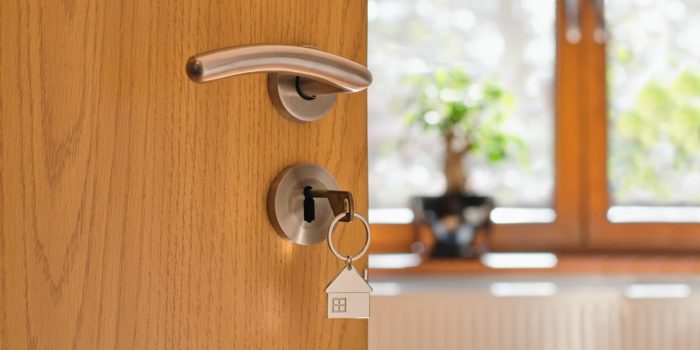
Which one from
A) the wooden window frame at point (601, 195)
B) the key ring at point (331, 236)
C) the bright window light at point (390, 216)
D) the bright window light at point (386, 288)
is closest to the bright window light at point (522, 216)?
the wooden window frame at point (601, 195)

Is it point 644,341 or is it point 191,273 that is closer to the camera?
point 191,273

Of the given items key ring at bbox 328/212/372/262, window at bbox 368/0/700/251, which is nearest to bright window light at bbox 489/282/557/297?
window at bbox 368/0/700/251

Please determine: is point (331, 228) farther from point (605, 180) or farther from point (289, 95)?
point (605, 180)

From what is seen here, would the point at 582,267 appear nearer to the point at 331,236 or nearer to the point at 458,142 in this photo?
the point at 458,142

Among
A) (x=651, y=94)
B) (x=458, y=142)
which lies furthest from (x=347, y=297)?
(x=651, y=94)

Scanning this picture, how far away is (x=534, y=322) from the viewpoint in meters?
2.01

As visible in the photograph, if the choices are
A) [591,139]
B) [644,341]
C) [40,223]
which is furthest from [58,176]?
[591,139]

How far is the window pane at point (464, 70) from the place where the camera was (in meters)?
2.24

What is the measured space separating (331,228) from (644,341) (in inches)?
68.1

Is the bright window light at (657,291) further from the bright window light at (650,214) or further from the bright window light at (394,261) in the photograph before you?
the bright window light at (394,261)

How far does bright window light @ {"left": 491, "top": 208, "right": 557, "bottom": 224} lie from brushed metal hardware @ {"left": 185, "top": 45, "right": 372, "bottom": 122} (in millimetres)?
1812

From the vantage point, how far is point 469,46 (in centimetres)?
227

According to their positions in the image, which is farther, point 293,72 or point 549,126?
point 549,126

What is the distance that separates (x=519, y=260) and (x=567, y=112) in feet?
1.37
